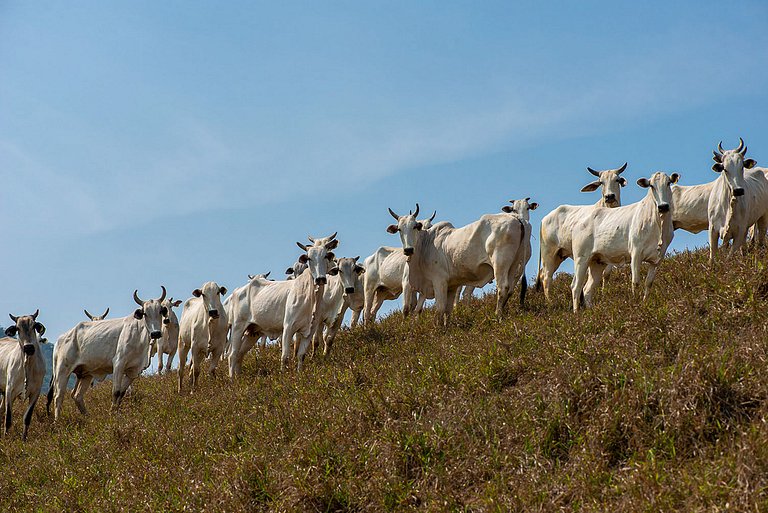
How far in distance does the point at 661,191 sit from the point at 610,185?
3.96 meters

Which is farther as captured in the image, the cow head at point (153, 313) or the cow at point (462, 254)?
the cow head at point (153, 313)

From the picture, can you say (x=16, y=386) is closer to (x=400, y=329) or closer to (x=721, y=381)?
(x=400, y=329)

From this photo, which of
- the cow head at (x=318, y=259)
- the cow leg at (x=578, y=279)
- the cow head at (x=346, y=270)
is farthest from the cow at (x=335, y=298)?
the cow leg at (x=578, y=279)

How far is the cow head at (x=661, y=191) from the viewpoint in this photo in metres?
14.5

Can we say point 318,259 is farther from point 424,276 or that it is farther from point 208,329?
point 208,329

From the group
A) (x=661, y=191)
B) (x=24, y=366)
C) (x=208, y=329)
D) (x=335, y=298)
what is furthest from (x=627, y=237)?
(x=24, y=366)

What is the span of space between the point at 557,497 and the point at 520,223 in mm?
9496

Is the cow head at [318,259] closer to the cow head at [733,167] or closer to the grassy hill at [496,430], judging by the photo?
the grassy hill at [496,430]

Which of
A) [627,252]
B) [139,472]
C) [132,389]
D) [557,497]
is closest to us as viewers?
[557,497]

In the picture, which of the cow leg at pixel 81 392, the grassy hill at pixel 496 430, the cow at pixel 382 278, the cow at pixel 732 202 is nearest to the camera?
the grassy hill at pixel 496 430

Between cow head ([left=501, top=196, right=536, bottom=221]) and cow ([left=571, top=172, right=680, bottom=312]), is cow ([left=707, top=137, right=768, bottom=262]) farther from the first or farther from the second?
cow head ([left=501, top=196, right=536, bottom=221])

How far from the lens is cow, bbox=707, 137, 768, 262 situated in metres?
15.6

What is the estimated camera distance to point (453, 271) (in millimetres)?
17109

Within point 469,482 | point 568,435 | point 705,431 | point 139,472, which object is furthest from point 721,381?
point 139,472
